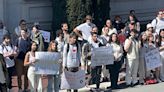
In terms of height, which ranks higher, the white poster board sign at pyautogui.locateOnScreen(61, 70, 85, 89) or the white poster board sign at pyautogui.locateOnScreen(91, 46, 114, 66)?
the white poster board sign at pyautogui.locateOnScreen(91, 46, 114, 66)

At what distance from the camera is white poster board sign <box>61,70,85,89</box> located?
1794cm

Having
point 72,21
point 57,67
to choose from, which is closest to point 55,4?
point 72,21

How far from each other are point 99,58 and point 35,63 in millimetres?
2282

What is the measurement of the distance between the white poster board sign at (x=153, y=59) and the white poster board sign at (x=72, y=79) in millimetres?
2552

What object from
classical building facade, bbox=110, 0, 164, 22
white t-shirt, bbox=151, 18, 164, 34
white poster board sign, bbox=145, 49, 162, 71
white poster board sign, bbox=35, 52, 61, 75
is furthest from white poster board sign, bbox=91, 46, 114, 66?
classical building facade, bbox=110, 0, 164, 22

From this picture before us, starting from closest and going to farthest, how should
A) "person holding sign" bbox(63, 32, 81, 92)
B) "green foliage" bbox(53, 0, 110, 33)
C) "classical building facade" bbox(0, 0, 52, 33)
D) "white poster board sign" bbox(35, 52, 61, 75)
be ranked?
1. "white poster board sign" bbox(35, 52, 61, 75)
2. "person holding sign" bbox(63, 32, 81, 92)
3. "classical building facade" bbox(0, 0, 52, 33)
4. "green foliage" bbox(53, 0, 110, 33)

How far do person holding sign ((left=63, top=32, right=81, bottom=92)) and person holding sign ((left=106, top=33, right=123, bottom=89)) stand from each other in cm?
146

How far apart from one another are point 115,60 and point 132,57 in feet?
1.89

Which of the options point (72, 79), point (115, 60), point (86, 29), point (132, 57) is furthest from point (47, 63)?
point (86, 29)

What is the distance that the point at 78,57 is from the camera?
18.2 metres

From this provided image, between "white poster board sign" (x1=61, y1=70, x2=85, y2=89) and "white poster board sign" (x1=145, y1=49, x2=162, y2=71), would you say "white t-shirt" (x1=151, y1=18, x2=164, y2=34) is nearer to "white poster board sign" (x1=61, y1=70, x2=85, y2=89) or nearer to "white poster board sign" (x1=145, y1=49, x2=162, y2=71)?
"white poster board sign" (x1=145, y1=49, x2=162, y2=71)

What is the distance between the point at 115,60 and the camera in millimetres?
19156

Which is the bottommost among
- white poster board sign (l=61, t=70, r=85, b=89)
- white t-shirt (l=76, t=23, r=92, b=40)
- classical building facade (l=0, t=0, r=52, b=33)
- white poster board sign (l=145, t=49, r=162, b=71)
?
white poster board sign (l=61, t=70, r=85, b=89)

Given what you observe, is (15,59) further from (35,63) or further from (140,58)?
(140,58)
